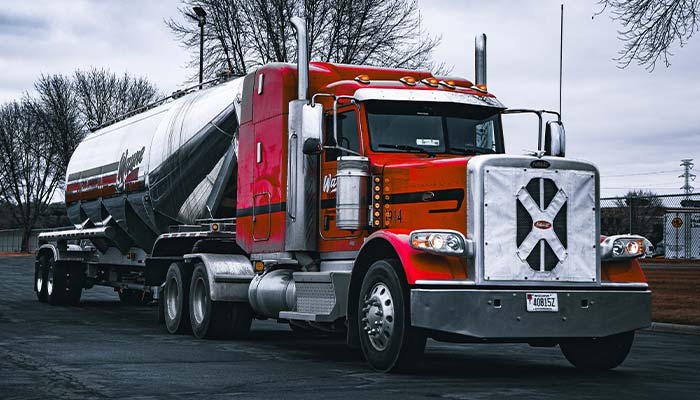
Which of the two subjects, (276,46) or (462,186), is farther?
(276,46)

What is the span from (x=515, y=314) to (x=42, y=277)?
1664 cm

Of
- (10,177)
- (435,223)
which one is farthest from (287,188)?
(10,177)

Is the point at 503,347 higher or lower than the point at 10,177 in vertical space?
lower

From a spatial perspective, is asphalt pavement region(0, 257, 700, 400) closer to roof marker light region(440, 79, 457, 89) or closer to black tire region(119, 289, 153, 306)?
roof marker light region(440, 79, 457, 89)

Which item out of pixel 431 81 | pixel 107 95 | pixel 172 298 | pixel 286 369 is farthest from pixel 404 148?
pixel 107 95

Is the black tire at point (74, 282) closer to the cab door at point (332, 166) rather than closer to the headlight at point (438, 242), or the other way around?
the cab door at point (332, 166)

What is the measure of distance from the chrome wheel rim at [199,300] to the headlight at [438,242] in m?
5.83

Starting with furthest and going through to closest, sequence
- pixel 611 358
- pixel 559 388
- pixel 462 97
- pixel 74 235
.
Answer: pixel 74 235 < pixel 462 97 < pixel 611 358 < pixel 559 388

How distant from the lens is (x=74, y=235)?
23.0m

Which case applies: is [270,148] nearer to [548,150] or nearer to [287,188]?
[287,188]

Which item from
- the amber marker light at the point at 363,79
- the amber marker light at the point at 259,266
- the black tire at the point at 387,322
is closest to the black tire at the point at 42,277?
the amber marker light at the point at 259,266

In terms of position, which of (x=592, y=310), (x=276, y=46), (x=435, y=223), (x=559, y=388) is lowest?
(x=559, y=388)

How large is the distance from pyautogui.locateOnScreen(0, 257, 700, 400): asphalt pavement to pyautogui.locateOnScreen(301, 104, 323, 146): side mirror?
2440 mm

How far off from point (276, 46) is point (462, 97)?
25841mm
